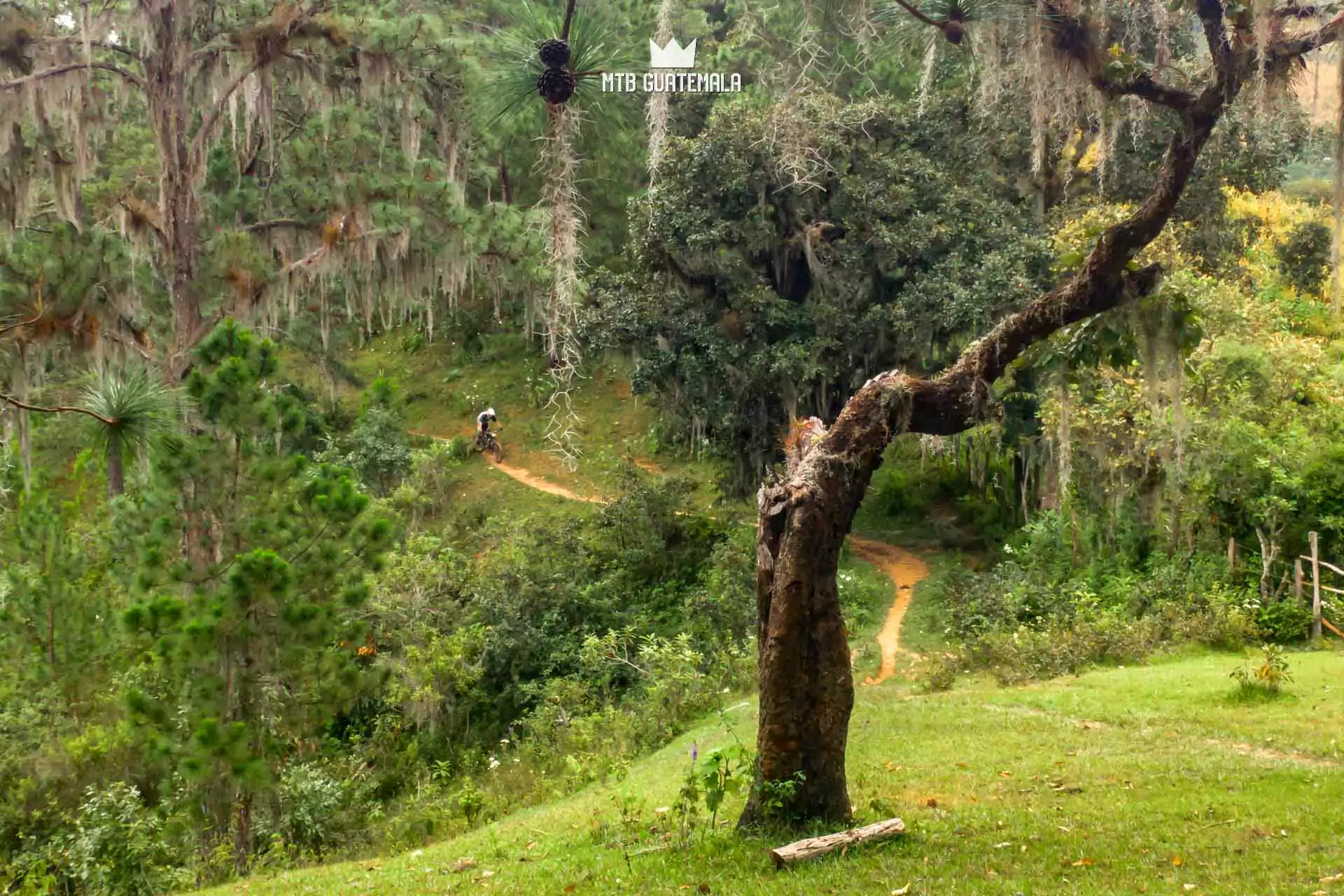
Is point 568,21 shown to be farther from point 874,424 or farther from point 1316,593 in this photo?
point 1316,593

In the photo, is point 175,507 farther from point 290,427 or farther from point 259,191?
point 259,191

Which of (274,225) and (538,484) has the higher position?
(274,225)

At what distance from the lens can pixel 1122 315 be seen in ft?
21.9

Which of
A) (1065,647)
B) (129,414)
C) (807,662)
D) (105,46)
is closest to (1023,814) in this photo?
(807,662)

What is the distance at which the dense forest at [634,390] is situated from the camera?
6320 millimetres

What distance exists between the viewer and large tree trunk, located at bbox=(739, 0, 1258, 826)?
19.4ft

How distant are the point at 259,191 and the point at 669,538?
378 inches

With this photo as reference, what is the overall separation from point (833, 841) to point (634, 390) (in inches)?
569

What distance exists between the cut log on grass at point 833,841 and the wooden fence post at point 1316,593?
367 inches

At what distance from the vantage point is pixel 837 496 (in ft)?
19.7

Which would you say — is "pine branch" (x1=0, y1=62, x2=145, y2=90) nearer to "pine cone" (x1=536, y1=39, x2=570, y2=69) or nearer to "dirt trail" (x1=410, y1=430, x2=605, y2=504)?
"pine cone" (x1=536, y1=39, x2=570, y2=69)

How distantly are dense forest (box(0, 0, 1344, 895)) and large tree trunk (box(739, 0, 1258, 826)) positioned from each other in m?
0.03

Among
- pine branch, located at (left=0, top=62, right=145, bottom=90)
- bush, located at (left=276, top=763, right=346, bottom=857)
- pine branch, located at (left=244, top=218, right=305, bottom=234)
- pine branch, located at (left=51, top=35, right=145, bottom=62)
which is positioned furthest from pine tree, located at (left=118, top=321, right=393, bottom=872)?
pine branch, located at (left=51, top=35, right=145, bottom=62)

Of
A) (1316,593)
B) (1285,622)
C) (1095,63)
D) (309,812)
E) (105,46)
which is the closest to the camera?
(1095,63)
